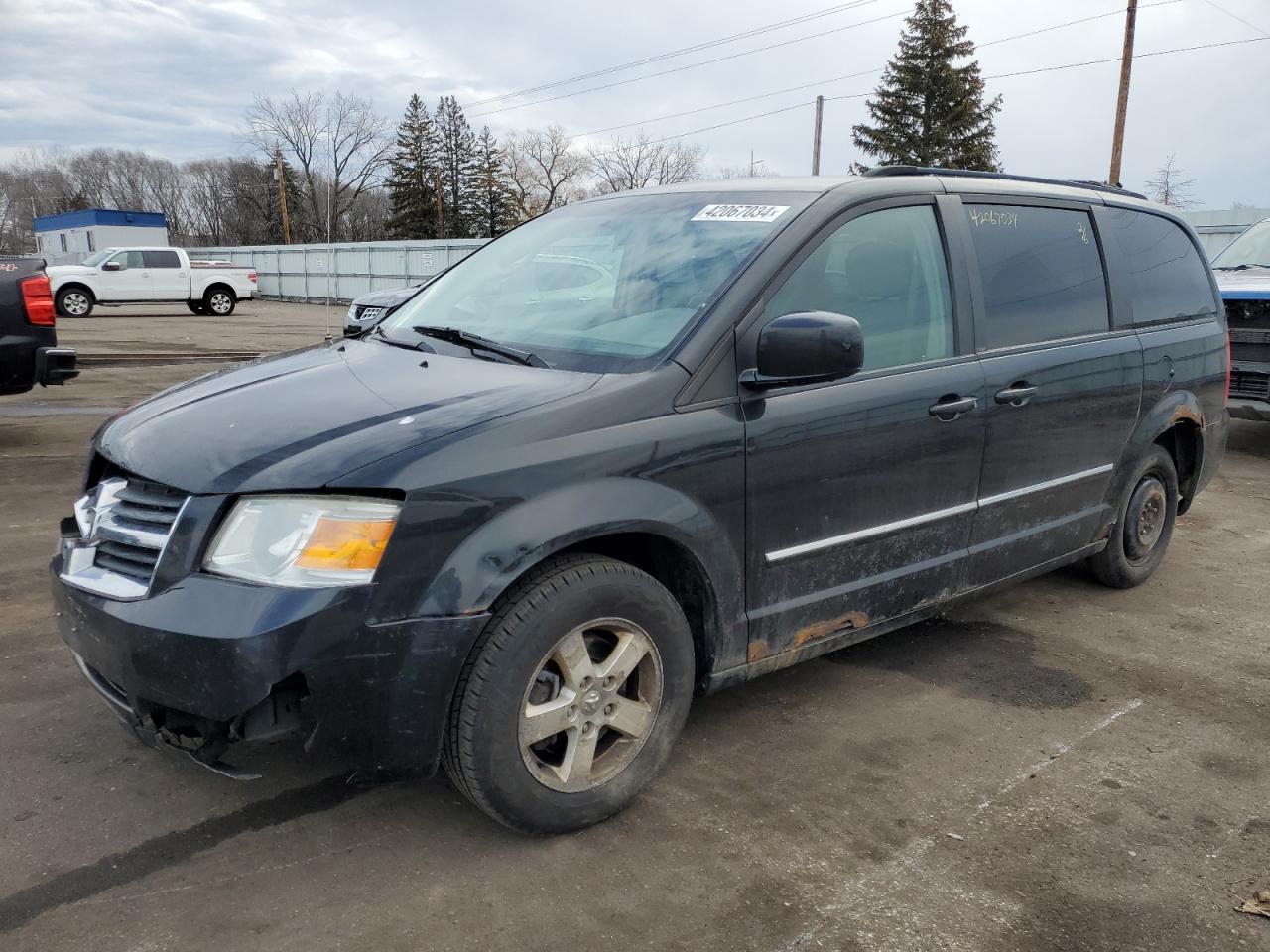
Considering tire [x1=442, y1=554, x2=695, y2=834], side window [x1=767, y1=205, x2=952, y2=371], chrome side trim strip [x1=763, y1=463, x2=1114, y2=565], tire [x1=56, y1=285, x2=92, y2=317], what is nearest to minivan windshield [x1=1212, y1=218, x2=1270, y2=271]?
chrome side trim strip [x1=763, y1=463, x2=1114, y2=565]

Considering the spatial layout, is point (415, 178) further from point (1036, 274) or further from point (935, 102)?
point (1036, 274)

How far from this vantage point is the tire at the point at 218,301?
2831cm

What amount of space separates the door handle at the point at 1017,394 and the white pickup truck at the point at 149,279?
27.5 meters

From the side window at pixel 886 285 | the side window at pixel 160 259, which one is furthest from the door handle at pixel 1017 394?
the side window at pixel 160 259

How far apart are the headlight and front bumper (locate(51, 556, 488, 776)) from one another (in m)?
0.04

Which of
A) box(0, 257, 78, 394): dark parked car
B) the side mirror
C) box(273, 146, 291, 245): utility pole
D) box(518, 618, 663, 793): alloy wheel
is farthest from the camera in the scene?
box(273, 146, 291, 245): utility pole

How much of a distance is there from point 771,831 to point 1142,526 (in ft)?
9.71

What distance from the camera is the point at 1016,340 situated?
3725mm

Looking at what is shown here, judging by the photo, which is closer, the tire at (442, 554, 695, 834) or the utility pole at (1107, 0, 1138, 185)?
the tire at (442, 554, 695, 834)

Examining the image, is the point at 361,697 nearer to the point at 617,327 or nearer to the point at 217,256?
the point at 617,327

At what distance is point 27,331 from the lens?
704cm

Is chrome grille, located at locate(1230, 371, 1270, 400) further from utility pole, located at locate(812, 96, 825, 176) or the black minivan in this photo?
utility pole, located at locate(812, 96, 825, 176)

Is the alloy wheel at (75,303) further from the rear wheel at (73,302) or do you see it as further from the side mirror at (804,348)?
the side mirror at (804,348)

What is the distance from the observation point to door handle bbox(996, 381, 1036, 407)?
3.59m
